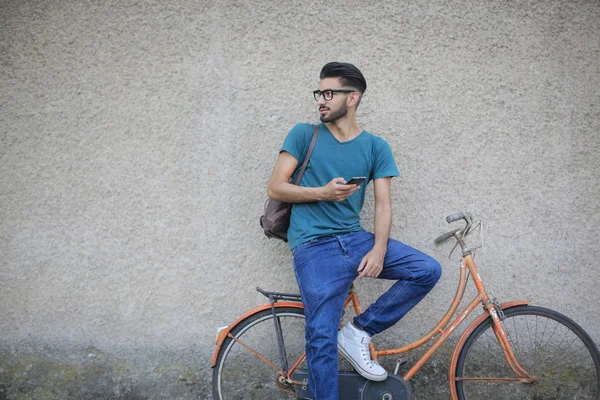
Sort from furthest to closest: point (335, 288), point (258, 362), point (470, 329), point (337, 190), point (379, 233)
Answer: point (258, 362)
point (470, 329)
point (379, 233)
point (335, 288)
point (337, 190)

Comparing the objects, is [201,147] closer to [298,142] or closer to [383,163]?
[298,142]

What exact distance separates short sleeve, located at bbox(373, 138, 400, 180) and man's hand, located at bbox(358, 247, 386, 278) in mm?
426

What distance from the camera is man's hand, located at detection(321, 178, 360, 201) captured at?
7.73 ft

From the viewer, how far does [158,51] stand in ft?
10.5

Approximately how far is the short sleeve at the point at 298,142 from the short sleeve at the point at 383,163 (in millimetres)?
404

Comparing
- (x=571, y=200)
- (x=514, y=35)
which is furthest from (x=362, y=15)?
(x=571, y=200)

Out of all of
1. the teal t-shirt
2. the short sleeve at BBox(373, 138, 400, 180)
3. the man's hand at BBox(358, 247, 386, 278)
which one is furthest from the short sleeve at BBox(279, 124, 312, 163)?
the man's hand at BBox(358, 247, 386, 278)

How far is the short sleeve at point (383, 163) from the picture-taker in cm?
267

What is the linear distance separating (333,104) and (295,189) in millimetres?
531

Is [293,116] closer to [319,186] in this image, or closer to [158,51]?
[319,186]

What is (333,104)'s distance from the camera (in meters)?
2.64

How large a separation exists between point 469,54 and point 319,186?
1471 mm

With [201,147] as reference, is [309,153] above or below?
below

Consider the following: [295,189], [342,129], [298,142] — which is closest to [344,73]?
[342,129]
